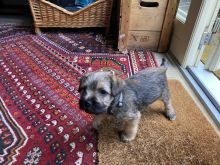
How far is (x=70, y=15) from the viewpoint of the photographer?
2287mm

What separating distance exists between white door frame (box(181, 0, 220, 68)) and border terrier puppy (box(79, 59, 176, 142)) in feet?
1.99

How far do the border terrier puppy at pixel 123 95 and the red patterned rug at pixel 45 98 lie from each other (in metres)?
0.20

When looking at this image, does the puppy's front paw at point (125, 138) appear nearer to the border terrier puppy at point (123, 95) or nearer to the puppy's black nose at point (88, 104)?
the border terrier puppy at point (123, 95)

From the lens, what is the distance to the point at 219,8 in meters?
1.65

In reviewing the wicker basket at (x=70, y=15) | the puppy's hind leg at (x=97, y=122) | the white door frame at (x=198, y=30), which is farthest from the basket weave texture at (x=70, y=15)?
the puppy's hind leg at (x=97, y=122)

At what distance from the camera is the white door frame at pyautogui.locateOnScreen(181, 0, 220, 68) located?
1607mm

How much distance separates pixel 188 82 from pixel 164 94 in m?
0.53

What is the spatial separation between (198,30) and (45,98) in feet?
4.32

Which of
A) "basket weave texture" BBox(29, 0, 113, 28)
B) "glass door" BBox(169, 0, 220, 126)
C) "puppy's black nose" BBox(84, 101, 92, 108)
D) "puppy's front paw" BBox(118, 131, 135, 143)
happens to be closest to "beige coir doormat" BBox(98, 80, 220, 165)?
"puppy's front paw" BBox(118, 131, 135, 143)

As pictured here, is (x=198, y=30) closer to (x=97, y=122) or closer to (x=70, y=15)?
(x=97, y=122)

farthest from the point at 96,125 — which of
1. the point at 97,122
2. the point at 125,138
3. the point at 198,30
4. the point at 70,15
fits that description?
the point at 70,15

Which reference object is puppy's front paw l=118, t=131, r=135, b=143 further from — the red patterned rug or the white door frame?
the white door frame

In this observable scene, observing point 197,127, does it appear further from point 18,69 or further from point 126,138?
point 18,69

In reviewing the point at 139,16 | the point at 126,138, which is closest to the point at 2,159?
the point at 126,138
